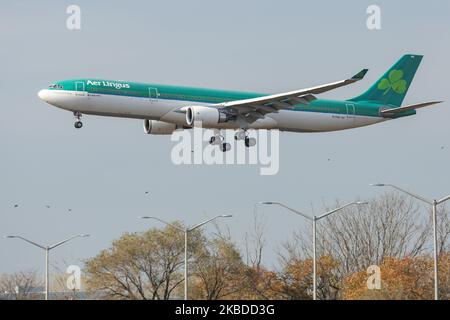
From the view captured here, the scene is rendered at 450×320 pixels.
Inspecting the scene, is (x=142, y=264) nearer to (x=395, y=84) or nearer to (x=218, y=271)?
(x=218, y=271)

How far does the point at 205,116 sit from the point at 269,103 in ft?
15.4

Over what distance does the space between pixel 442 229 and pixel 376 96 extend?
18.4 m

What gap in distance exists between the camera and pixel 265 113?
67000 mm

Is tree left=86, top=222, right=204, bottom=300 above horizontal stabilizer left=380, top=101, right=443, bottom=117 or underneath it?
underneath

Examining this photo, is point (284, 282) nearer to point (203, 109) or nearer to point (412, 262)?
point (412, 262)

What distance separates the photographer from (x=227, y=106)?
64.5m

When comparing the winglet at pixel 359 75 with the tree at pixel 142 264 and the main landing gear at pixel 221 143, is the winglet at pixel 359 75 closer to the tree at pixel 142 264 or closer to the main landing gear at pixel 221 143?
the main landing gear at pixel 221 143

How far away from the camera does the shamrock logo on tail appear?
7538cm

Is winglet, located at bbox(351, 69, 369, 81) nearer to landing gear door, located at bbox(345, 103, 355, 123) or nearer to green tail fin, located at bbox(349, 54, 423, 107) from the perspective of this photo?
landing gear door, located at bbox(345, 103, 355, 123)

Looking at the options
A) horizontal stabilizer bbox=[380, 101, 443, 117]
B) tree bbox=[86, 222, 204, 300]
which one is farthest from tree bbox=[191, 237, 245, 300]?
horizontal stabilizer bbox=[380, 101, 443, 117]

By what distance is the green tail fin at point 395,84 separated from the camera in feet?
244

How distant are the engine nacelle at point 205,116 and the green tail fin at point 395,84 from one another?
13.5 metres

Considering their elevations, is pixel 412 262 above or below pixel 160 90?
below
